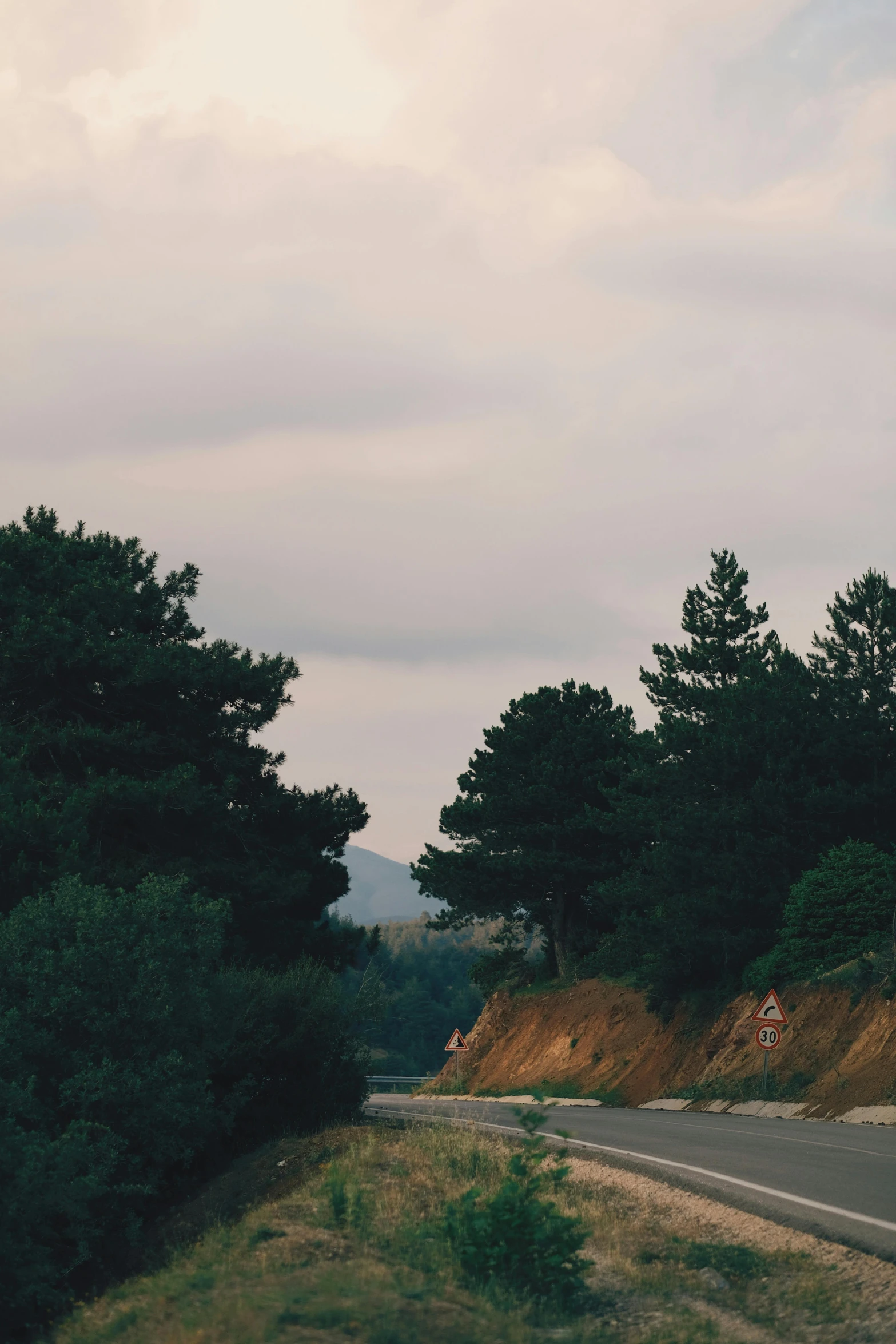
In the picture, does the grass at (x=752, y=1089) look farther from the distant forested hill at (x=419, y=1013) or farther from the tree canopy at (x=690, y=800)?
the distant forested hill at (x=419, y=1013)

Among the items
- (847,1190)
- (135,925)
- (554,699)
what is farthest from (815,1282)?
(554,699)

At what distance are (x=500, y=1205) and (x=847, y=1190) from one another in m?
5.07

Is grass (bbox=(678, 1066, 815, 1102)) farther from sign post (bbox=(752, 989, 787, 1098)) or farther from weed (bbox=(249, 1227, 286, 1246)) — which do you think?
weed (bbox=(249, 1227, 286, 1246))

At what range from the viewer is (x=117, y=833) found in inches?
1305

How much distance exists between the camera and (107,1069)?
1669cm

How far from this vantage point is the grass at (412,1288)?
24.5 feet

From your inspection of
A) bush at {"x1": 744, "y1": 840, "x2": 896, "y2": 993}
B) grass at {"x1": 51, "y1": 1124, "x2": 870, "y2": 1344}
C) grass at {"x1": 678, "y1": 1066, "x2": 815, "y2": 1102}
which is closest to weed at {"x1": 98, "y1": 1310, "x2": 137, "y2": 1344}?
grass at {"x1": 51, "y1": 1124, "x2": 870, "y2": 1344}

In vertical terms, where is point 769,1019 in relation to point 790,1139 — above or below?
above

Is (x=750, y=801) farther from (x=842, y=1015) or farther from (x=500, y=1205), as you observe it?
(x=500, y=1205)

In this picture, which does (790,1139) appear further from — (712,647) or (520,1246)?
(712,647)

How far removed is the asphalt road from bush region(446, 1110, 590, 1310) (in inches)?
86.3

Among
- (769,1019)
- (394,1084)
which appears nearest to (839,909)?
(769,1019)

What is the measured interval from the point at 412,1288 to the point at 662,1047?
123 feet

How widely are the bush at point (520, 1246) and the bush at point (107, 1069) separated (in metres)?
6.43
